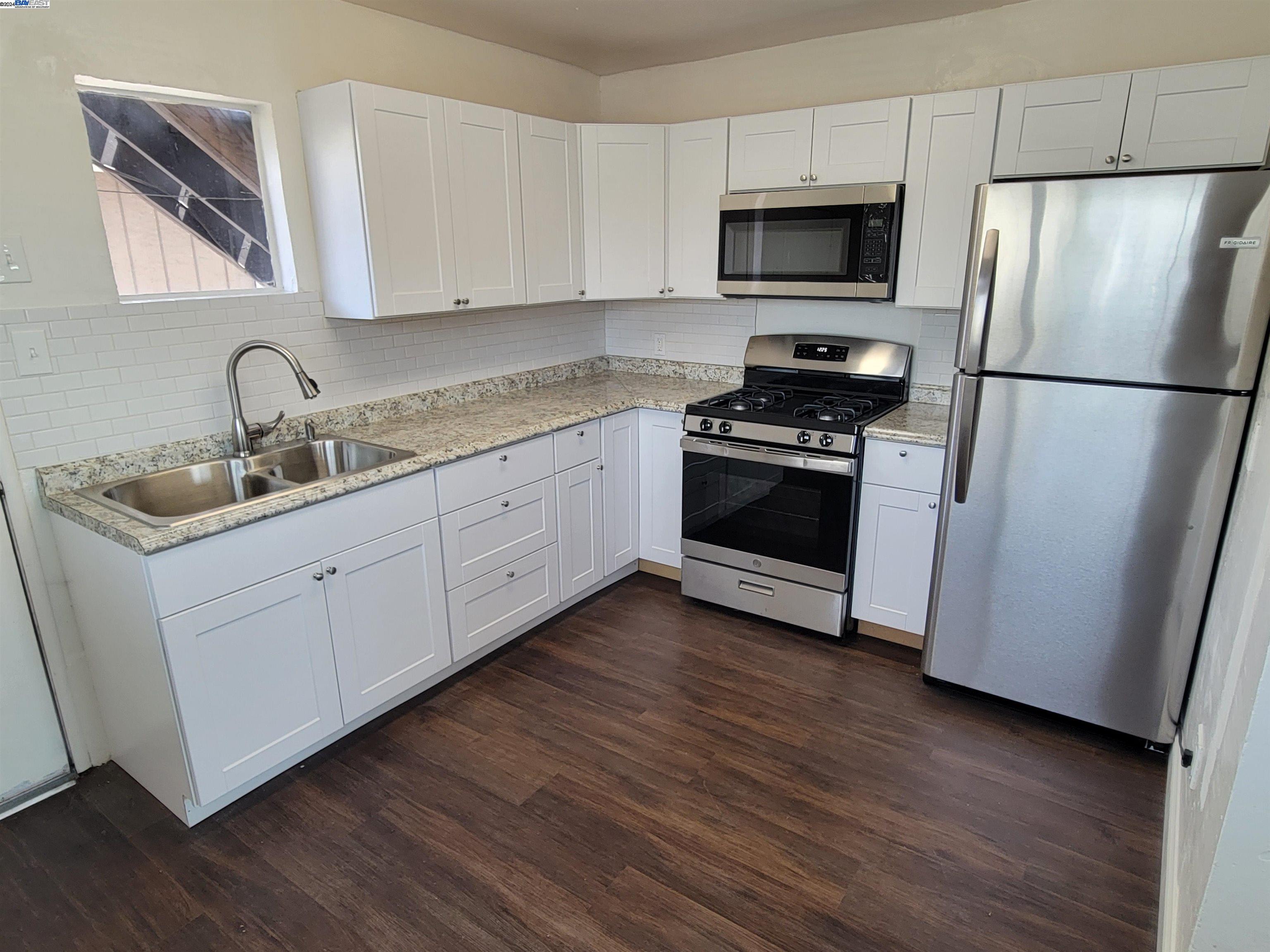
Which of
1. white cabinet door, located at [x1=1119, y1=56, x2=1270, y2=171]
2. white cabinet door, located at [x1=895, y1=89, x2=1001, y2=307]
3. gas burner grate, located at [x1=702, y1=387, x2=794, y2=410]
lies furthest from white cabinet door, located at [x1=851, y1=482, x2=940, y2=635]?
white cabinet door, located at [x1=1119, y1=56, x2=1270, y2=171]

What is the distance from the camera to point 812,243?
10.2ft

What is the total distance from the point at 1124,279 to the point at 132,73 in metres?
3.02

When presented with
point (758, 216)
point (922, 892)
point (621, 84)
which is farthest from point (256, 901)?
point (621, 84)

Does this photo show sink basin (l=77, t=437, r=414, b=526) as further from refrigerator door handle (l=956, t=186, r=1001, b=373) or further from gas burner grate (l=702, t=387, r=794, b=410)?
refrigerator door handle (l=956, t=186, r=1001, b=373)

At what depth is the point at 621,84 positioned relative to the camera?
155 inches

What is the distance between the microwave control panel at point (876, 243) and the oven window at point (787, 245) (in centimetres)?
5

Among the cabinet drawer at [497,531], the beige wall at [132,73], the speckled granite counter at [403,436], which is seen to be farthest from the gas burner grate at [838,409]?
the beige wall at [132,73]

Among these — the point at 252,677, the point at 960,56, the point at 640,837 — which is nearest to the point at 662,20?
the point at 960,56

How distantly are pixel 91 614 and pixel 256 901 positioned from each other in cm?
99

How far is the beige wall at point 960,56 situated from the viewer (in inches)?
99.6

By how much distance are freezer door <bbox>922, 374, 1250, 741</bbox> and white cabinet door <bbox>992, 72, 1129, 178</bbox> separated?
0.85 meters

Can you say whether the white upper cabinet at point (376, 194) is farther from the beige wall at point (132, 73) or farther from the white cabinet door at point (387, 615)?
the white cabinet door at point (387, 615)

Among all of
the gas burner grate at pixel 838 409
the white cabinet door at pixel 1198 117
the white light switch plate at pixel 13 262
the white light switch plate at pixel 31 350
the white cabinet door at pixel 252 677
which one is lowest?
the white cabinet door at pixel 252 677

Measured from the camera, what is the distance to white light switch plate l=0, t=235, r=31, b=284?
6.60ft
